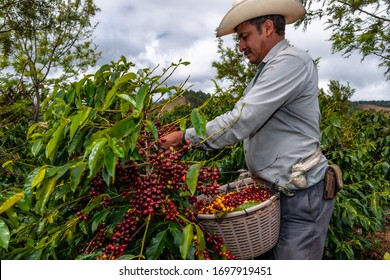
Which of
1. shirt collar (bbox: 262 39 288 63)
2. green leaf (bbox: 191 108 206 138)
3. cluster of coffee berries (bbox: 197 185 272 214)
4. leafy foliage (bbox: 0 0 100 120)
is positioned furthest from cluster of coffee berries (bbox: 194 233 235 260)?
leafy foliage (bbox: 0 0 100 120)

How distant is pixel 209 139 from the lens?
74.0 inches

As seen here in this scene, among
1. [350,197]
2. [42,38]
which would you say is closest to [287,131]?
[350,197]

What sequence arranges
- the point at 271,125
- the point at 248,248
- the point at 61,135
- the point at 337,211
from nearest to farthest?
the point at 61,135
the point at 248,248
the point at 271,125
the point at 337,211

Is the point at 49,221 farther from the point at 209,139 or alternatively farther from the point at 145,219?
the point at 209,139

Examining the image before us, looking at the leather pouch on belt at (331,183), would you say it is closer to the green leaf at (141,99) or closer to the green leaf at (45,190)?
the green leaf at (141,99)

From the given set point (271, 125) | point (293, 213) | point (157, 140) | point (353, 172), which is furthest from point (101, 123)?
point (353, 172)

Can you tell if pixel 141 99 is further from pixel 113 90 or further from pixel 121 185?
pixel 121 185

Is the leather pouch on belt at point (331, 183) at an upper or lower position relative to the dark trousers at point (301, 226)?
upper

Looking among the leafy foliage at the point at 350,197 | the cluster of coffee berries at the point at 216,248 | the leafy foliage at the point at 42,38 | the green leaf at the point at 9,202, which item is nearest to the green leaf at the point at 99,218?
the green leaf at the point at 9,202

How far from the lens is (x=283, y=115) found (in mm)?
2176

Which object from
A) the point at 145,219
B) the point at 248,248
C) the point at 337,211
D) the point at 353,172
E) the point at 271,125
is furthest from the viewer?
the point at 353,172

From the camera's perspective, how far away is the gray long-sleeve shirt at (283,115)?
1.98 m

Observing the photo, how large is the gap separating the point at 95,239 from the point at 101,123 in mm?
488

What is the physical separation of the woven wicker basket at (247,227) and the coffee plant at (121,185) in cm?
7
